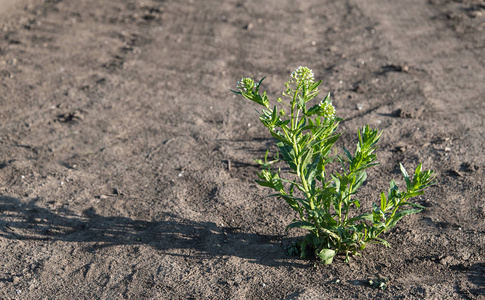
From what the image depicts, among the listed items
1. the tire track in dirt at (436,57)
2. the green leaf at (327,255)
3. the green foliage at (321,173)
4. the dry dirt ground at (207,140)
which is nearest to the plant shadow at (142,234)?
the dry dirt ground at (207,140)

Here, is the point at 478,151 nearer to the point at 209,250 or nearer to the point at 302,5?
the point at 209,250

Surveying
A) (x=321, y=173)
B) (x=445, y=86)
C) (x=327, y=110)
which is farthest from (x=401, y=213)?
(x=445, y=86)

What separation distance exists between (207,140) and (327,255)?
2.14 meters

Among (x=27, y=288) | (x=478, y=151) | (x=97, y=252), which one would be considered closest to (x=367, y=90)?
(x=478, y=151)

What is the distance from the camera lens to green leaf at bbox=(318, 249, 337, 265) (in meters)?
3.43

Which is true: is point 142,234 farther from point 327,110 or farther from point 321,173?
point 327,110

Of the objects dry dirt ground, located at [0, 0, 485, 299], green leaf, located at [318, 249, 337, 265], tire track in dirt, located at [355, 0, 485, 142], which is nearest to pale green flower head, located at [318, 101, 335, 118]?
green leaf, located at [318, 249, 337, 265]

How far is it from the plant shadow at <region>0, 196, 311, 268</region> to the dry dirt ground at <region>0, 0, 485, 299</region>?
14mm

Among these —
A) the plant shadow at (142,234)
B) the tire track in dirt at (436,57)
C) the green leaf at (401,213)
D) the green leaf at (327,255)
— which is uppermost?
the green leaf at (401,213)

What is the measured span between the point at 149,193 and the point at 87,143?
1.16 m

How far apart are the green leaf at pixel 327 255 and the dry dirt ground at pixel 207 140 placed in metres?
0.11

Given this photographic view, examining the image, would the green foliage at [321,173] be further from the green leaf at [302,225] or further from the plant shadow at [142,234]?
the plant shadow at [142,234]

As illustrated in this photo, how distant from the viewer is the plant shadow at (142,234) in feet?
12.5

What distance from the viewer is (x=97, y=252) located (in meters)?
3.88
